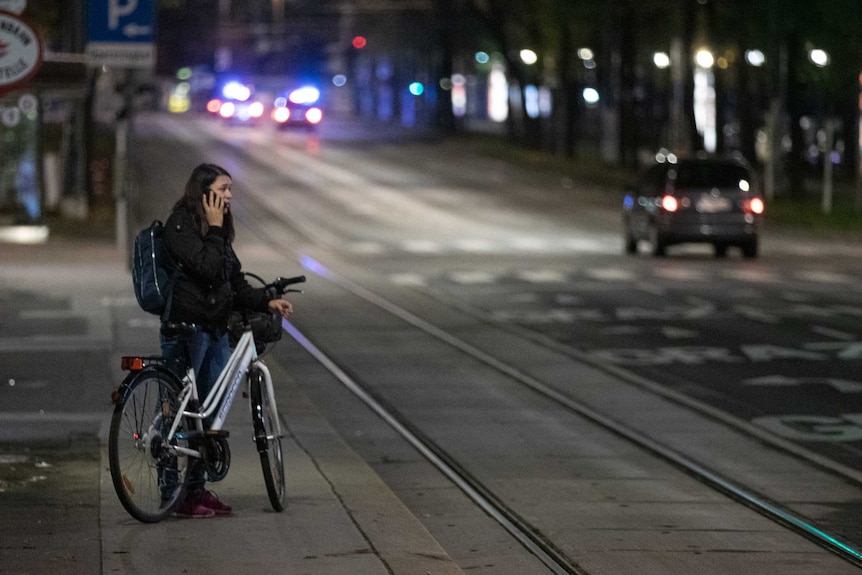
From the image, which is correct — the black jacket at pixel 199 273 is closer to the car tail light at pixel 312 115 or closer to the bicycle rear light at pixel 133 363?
the bicycle rear light at pixel 133 363

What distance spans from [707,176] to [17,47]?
1963 centimetres

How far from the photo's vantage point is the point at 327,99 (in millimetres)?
129625

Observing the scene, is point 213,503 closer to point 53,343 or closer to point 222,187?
point 222,187

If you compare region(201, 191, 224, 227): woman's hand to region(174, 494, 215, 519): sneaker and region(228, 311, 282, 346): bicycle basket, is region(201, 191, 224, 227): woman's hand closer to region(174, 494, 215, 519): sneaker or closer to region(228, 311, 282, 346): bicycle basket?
region(228, 311, 282, 346): bicycle basket

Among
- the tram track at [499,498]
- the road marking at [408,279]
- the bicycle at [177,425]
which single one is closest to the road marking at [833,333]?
the tram track at [499,498]

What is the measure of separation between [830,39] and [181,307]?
41491 mm

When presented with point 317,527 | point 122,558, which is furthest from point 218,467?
point 122,558

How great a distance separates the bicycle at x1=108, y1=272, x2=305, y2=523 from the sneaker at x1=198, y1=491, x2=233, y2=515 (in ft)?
0.32

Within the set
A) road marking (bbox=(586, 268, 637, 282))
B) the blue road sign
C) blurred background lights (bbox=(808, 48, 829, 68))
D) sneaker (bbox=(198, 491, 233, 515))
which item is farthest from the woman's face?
blurred background lights (bbox=(808, 48, 829, 68))

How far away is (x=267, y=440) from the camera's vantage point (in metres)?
8.22

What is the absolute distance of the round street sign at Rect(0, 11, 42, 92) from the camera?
453 inches

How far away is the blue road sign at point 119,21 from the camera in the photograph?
22781 millimetres

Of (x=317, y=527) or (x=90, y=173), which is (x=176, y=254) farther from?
(x=90, y=173)

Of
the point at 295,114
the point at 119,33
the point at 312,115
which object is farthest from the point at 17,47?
the point at 312,115
